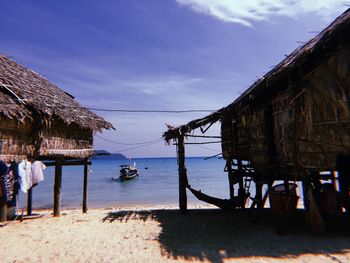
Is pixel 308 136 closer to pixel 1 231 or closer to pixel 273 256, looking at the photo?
pixel 273 256

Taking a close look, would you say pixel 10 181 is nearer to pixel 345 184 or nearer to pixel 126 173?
pixel 345 184

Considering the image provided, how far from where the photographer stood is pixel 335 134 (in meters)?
7.10

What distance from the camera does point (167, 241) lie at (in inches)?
316

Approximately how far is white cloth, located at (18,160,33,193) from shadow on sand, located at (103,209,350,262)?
135 inches

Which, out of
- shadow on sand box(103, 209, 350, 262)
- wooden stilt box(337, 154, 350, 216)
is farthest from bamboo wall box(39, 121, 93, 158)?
wooden stilt box(337, 154, 350, 216)

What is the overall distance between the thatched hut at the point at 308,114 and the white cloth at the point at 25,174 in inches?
326

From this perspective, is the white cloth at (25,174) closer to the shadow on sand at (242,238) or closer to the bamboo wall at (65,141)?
the bamboo wall at (65,141)

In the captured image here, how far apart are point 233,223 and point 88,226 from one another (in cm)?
552

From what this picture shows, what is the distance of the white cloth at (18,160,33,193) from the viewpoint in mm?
9477

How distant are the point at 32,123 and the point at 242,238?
328 inches

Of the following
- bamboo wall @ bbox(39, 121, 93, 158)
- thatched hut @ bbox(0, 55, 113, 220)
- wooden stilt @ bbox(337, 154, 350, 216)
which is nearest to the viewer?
wooden stilt @ bbox(337, 154, 350, 216)

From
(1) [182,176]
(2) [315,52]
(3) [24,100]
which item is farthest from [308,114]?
(3) [24,100]

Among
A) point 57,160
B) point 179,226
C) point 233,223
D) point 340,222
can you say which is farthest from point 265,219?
point 57,160

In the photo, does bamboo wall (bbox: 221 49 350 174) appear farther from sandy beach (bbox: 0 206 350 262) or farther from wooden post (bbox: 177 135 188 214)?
wooden post (bbox: 177 135 188 214)
